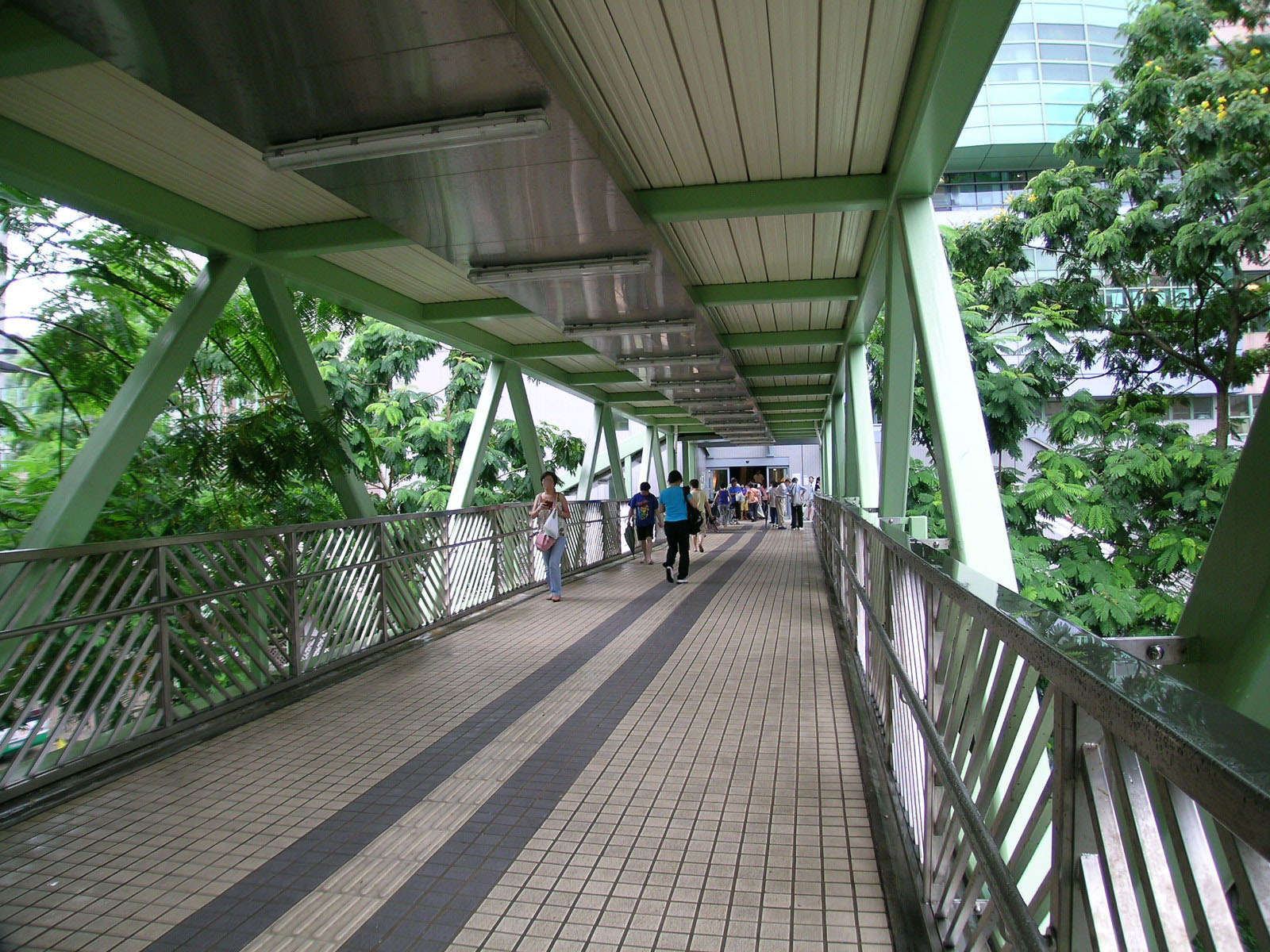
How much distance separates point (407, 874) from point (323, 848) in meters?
0.43

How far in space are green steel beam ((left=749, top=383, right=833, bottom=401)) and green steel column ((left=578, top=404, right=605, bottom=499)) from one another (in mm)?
3103

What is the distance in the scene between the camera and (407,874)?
287 centimetres

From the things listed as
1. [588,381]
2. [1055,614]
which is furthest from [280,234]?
[588,381]

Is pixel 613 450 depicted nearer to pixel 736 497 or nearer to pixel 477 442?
pixel 477 442

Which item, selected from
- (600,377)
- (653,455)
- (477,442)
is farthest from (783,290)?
(653,455)

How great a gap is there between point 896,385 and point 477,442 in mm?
5320

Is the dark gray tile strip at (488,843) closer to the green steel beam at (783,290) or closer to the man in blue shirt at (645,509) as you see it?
the green steel beam at (783,290)

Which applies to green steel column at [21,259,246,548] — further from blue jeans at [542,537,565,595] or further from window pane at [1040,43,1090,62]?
window pane at [1040,43,1090,62]

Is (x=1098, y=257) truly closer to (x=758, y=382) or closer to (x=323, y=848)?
(x=758, y=382)

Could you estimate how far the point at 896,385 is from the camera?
6.16m

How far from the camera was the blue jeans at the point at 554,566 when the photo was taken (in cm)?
933

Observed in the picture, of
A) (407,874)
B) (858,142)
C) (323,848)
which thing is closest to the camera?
(407,874)

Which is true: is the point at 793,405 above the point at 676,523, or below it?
above

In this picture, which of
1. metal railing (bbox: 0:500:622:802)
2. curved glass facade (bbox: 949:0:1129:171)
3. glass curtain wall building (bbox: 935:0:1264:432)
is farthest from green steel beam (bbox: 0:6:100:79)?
curved glass facade (bbox: 949:0:1129:171)
